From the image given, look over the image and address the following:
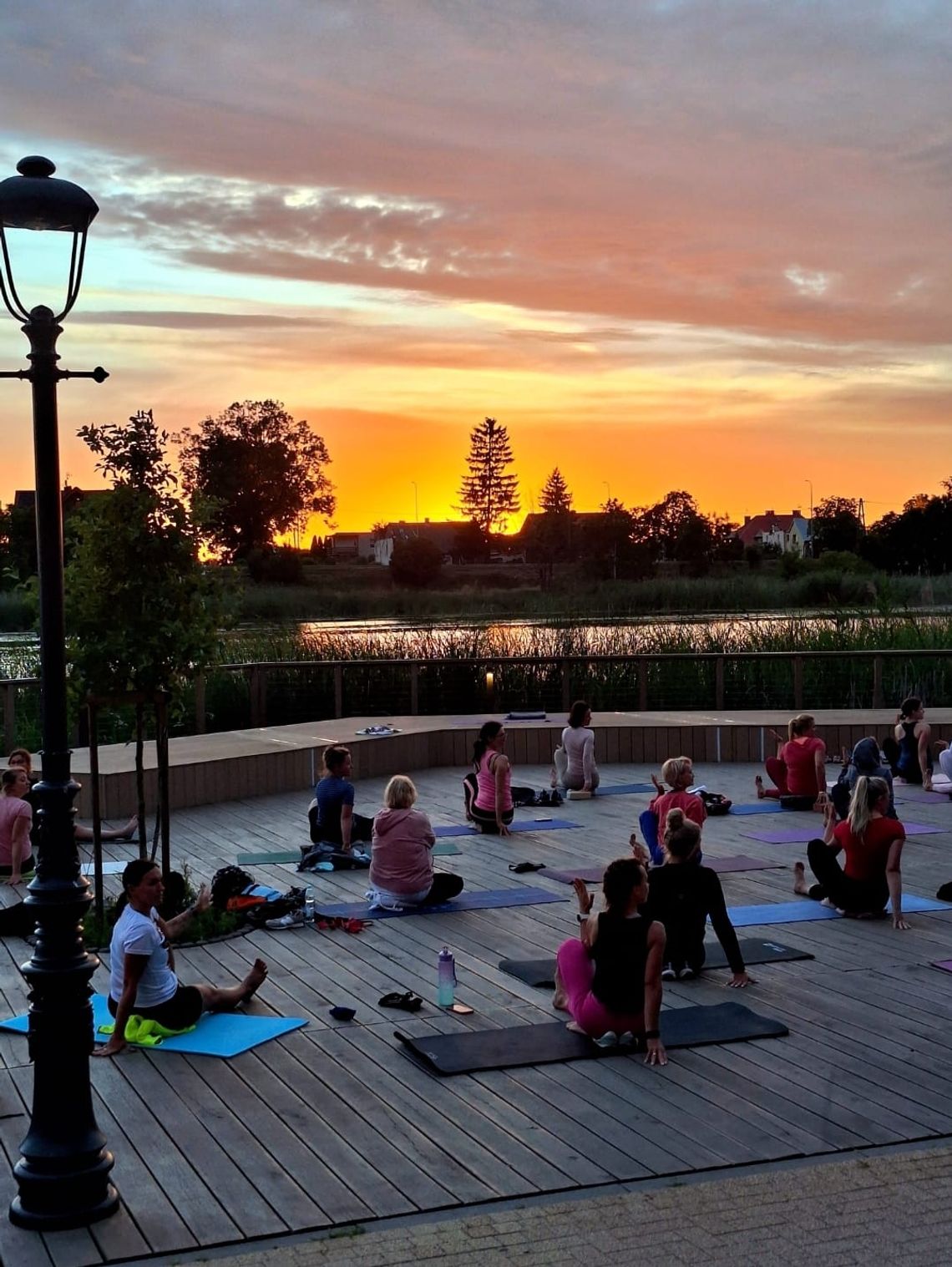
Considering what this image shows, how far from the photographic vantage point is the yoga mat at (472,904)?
9.30m

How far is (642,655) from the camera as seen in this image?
18.6 metres

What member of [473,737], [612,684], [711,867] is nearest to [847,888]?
[711,867]

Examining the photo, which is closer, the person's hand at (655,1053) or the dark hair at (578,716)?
the person's hand at (655,1053)

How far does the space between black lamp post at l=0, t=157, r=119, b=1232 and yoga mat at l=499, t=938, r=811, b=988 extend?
3203mm

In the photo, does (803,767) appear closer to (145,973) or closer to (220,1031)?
(220,1031)

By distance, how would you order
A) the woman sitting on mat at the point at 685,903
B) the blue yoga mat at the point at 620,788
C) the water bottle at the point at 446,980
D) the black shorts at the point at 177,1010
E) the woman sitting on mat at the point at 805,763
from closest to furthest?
the black shorts at the point at 177,1010
the water bottle at the point at 446,980
the woman sitting on mat at the point at 685,903
the woman sitting on mat at the point at 805,763
the blue yoga mat at the point at 620,788

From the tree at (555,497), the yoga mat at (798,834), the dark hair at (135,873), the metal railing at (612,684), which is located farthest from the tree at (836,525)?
the dark hair at (135,873)

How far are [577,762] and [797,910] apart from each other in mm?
5018

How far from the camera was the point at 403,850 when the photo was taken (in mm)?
9320

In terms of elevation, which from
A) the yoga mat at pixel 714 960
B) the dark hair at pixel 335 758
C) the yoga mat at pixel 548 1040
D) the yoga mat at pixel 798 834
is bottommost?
the yoga mat at pixel 798 834

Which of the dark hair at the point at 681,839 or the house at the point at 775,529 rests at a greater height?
the house at the point at 775,529

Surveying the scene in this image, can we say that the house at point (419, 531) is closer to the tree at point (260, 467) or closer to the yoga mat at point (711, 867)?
the tree at point (260, 467)

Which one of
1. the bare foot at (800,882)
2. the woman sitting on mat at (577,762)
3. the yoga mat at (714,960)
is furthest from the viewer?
the woman sitting on mat at (577,762)

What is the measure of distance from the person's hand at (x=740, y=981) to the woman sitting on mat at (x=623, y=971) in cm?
111
